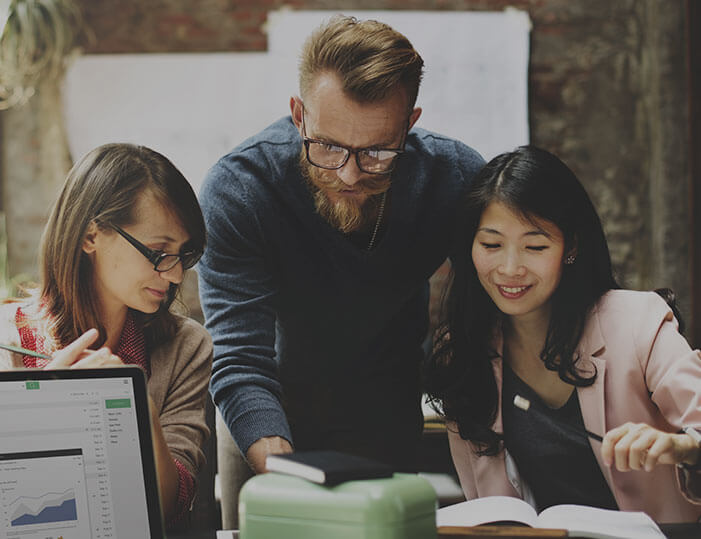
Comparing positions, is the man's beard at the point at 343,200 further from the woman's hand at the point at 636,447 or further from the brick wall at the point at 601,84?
the brick wall at the point at 601,84

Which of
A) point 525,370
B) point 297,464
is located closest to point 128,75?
point 525,370

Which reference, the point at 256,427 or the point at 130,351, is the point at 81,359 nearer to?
the point at 130,351

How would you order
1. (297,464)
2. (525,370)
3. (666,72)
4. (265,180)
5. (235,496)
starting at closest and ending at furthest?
1. (297,464)
2. (525,370)
3. (265,180)
4. (235,496)
5. (666,72)

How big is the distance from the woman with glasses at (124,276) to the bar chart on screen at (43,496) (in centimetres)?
34

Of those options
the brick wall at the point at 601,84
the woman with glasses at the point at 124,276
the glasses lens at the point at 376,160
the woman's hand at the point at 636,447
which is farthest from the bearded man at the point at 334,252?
the brick wall at the point at 601,84

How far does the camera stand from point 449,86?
4273 millimetres

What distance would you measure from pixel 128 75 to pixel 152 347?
9.70ft

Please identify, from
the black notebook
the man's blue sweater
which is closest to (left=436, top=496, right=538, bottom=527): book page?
the black notebook

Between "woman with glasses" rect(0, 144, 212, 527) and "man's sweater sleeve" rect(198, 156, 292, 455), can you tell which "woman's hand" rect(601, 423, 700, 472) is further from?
"woman with glasses" rect(0, 144, 212, 527)

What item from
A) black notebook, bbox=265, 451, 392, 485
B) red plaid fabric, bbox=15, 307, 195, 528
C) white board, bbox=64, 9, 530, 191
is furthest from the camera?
white board, bbox=64, 9, 530, 191

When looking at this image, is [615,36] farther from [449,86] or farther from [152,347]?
[152,347]

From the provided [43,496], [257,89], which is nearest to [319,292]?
[43,496]

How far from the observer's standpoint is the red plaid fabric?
1425 millimetres

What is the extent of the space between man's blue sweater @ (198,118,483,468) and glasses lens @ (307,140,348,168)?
0.17m
